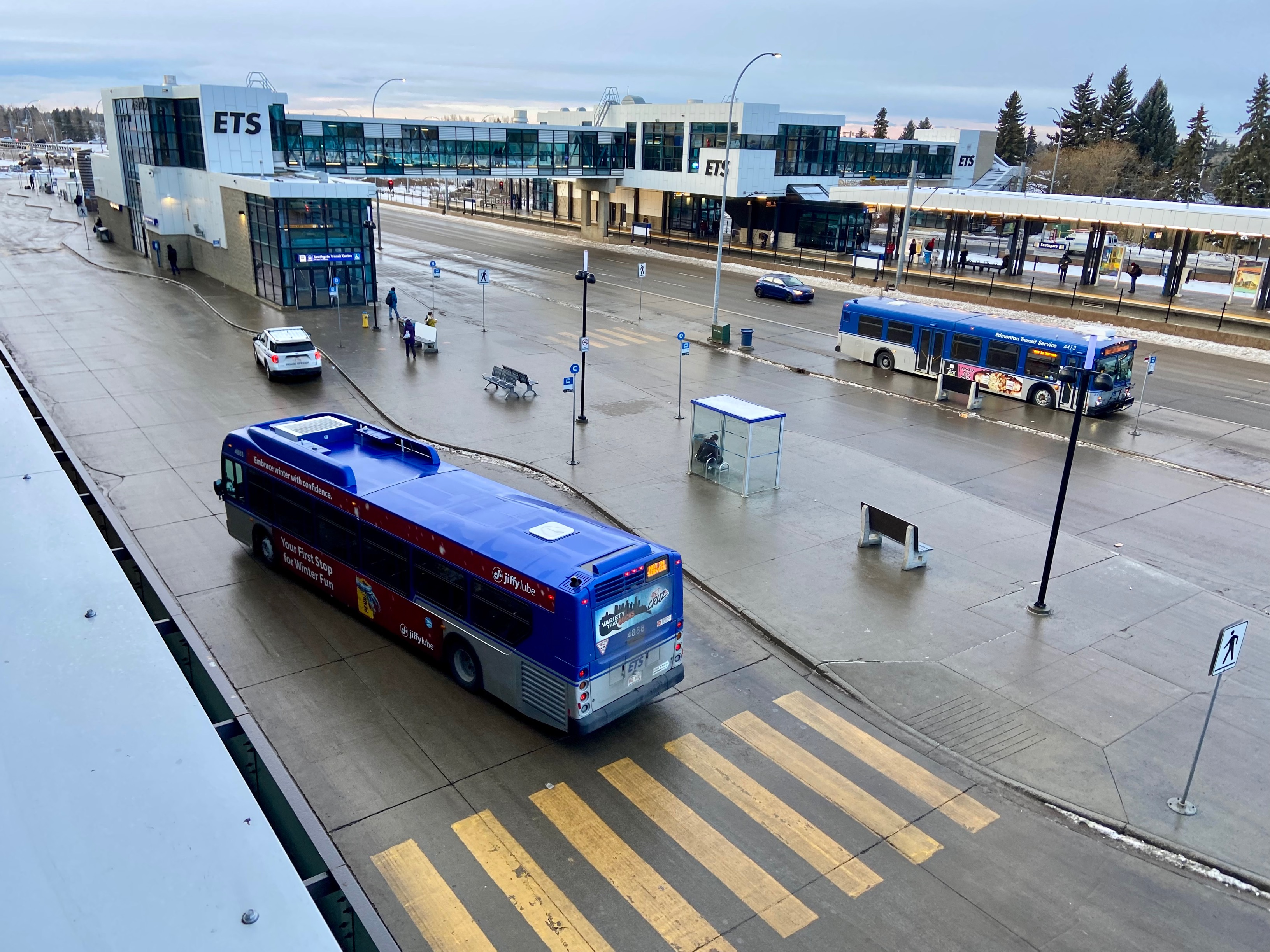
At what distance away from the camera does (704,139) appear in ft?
214

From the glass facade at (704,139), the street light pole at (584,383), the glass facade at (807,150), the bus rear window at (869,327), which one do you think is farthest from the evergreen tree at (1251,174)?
the street light pole at (584,383)

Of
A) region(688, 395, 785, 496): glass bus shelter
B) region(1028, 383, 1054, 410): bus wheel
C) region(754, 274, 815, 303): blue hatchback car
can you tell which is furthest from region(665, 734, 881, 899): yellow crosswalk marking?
region(754, 274, 815, 303): blue hatchback car

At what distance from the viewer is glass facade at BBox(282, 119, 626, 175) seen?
185 feet

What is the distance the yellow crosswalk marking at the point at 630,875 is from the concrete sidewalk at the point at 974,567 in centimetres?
459

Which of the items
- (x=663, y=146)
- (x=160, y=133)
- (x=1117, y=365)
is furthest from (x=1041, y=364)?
(x=663, y=146)

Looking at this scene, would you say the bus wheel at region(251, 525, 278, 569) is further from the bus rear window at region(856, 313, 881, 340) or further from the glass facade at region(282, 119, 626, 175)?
the glass facade at region(282, 119, 626, 175)

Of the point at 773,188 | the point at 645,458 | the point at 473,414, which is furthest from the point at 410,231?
the point at 645,458

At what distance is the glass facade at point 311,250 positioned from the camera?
126ft

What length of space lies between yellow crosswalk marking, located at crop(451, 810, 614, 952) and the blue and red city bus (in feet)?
5.37

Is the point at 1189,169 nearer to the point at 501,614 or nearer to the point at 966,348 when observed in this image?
the point at 966,348

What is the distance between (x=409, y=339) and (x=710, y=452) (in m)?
15.0

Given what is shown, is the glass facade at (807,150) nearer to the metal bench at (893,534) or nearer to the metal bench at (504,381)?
the metal bench at (504,381)

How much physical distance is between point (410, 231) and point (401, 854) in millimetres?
73125

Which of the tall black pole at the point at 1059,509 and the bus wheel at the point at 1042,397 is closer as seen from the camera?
the tall black pole at the point at 1059,509
